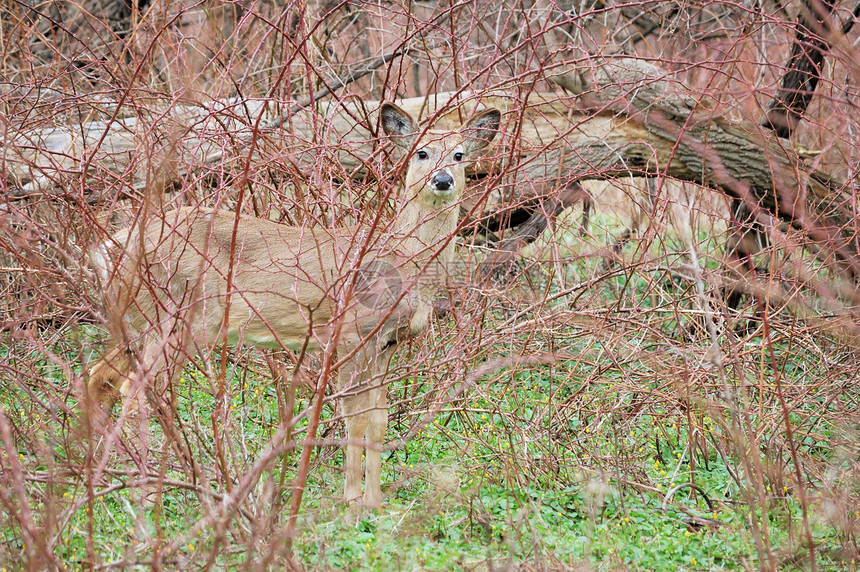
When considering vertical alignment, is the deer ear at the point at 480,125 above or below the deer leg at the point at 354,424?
above

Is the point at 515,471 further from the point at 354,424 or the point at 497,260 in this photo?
the point at 497,260

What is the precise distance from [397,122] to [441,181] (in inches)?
32.6

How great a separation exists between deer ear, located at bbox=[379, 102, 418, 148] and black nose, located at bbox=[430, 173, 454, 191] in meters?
0.39

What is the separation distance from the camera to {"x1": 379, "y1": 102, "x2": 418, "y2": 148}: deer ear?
18.8 ft

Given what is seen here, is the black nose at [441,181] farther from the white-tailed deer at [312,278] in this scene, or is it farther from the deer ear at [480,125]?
the deer ear at [480,125]

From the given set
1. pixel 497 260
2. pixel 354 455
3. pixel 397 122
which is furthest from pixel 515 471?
pixel 397 122

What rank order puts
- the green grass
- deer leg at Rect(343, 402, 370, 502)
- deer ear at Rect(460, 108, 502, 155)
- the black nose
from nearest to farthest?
the green grass < deer leg at Rect(343, 402, 370, 502) < the black nose < deer ear at Rect(460, 108, 502, 155)

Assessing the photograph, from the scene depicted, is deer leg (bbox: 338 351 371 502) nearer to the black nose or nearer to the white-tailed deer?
the white-tailed deer

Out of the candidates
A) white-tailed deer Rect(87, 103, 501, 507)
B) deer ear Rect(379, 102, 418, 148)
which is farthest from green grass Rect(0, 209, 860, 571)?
deer ear Rect(379, 102, 418, 148)

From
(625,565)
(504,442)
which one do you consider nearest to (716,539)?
(625,565)

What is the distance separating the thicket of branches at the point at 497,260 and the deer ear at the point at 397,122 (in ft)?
0.60

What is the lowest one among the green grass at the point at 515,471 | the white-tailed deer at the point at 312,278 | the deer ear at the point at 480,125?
the green grass at the point at 515,471

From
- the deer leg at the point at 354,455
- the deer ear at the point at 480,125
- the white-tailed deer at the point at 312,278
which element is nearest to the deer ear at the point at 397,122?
the white-tailed deer at the point at 312,278

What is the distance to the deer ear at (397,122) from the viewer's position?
5719mm
